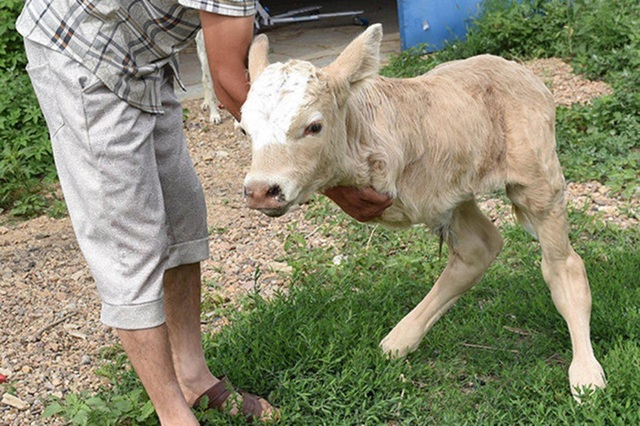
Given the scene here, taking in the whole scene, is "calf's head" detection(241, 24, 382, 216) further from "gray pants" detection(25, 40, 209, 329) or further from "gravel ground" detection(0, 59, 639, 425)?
"gravel ground" detection(0, 59, 639, 425)

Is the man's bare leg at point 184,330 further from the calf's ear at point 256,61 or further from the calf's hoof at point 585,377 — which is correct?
the calf's hoof at point 585,377

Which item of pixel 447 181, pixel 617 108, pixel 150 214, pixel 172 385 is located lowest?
pixel 617 108

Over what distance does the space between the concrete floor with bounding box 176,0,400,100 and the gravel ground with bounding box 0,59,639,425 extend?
3.25 meters

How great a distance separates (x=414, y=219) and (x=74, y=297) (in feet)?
8.48

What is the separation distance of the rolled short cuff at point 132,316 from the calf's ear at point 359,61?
115cm

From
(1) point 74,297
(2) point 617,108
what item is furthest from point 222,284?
(2) point 617,108

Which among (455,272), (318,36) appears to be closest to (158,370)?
(455,272)

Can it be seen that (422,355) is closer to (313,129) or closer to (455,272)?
(455,272)

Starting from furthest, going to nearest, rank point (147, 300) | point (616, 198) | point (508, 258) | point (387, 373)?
point (616, 198), point (508, 258), point (387, 373), point (147, 300)

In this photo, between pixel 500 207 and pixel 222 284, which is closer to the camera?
pixel 222 284

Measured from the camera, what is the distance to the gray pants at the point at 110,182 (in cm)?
359

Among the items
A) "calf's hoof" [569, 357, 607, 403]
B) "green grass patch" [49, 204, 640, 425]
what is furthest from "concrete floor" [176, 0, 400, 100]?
"calf's hoof" [569, 357, 607, 403]

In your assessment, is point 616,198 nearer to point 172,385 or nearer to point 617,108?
point 617,108

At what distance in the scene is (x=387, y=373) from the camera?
4.48m
